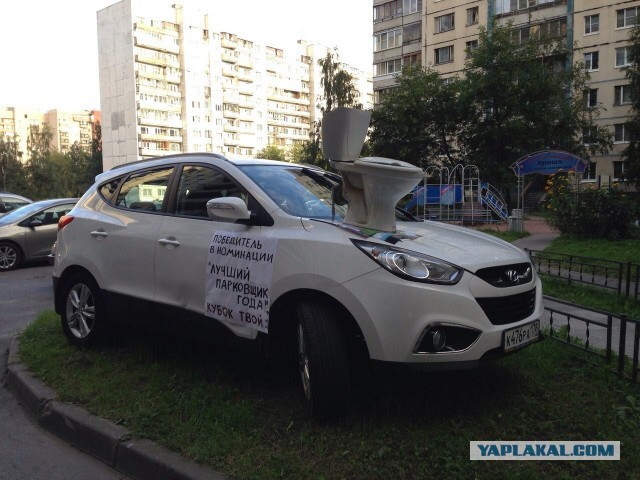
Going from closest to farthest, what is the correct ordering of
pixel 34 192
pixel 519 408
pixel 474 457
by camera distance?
pixel 474 457
pixel 519 408
pixel 34 192

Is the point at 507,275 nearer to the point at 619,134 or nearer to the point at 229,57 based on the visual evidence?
the point at 619,134

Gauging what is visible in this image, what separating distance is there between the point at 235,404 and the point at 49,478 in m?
1.17

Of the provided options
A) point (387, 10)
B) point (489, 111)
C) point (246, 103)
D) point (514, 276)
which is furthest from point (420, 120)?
point (246, 103)

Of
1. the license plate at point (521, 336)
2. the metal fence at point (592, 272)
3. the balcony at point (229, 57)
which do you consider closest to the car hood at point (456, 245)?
the license plate at point (521, 336)

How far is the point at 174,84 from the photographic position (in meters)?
86.0

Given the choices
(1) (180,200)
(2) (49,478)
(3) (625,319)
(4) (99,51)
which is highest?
(4) (99,51)

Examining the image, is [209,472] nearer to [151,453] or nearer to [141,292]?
[151,453]

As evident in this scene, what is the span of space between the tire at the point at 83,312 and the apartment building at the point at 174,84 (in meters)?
73.8

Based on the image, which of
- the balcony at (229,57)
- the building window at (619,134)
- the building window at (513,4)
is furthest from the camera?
the balcony at (229,57)

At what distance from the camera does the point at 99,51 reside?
85.5 metres

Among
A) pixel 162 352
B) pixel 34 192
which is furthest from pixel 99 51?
pixel 162 352

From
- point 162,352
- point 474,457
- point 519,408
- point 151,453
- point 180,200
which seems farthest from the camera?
point 162,352

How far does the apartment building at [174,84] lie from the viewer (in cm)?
8088
